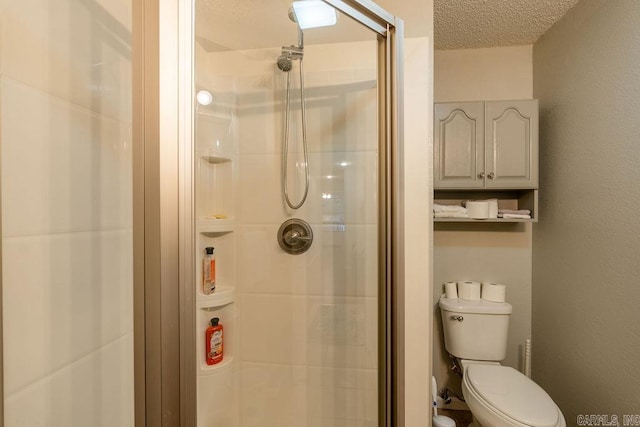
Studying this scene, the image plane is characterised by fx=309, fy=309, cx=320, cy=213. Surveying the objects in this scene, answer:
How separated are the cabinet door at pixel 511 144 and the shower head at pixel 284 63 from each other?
126 centimetres

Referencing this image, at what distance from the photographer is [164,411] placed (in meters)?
0.46

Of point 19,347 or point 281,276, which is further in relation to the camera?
point 281,276

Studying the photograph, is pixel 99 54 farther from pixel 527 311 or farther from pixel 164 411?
pixel 527 311

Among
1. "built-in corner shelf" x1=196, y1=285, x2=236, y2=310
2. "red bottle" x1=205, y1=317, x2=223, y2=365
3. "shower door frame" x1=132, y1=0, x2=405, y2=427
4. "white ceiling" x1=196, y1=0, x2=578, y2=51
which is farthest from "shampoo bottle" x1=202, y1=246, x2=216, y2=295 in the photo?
"white ceiling" x1=196, y1=0, x2=578, y2=51

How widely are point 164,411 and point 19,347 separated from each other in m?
0.23

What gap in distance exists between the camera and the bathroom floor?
190 centimetres

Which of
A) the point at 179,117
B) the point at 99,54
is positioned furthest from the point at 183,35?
the point at 99,54

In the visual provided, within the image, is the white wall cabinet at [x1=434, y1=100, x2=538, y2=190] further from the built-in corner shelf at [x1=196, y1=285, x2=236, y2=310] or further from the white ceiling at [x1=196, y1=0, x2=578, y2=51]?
→ the built-in corner shelf at [x1=196, y1=285, x2=236, y2=310]

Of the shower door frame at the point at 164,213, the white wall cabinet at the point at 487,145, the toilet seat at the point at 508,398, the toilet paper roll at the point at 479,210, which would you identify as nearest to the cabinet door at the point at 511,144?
the white wall cabinet at the point at 487,145

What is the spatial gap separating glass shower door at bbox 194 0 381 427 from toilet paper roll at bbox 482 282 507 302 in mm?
1135

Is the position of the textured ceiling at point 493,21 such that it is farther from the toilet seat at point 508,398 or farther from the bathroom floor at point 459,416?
the bathroom floor at point 459,416

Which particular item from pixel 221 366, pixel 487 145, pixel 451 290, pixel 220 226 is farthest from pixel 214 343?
pixel 487 145

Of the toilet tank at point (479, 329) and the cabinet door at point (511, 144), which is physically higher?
the cabinet door at point (511, 144)

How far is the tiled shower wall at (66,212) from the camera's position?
45 cm
